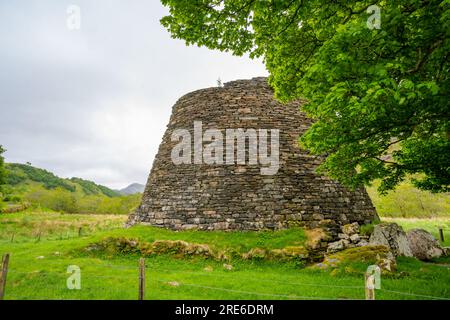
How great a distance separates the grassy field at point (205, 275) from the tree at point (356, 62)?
313cm

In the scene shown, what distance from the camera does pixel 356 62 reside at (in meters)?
4.64

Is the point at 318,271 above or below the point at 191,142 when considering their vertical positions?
below

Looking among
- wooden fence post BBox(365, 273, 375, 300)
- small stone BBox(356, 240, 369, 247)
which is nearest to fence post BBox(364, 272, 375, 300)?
wooden fence post BBox(365, 273, 375, 300)

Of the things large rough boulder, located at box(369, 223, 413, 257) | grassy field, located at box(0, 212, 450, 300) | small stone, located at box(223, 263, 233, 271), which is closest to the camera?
grassy field, located at box(0, 212, 450, 300)

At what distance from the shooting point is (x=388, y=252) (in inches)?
349

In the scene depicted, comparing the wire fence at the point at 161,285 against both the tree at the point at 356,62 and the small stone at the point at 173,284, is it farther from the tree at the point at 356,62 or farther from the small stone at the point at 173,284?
the tree at the point at 356,62

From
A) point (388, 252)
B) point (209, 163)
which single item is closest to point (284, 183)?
point (209, 163)

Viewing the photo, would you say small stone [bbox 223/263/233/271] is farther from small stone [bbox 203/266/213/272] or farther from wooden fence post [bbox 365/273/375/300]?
wooden fence post [bbox 365/273/375/300]

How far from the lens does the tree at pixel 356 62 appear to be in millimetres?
4441

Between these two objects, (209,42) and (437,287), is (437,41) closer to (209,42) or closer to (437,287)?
(209,42)

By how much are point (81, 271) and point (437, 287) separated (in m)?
10.1

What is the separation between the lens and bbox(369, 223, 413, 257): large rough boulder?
9852 mm

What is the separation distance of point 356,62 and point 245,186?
8611 mm

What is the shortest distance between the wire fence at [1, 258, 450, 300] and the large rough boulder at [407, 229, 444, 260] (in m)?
5.31
